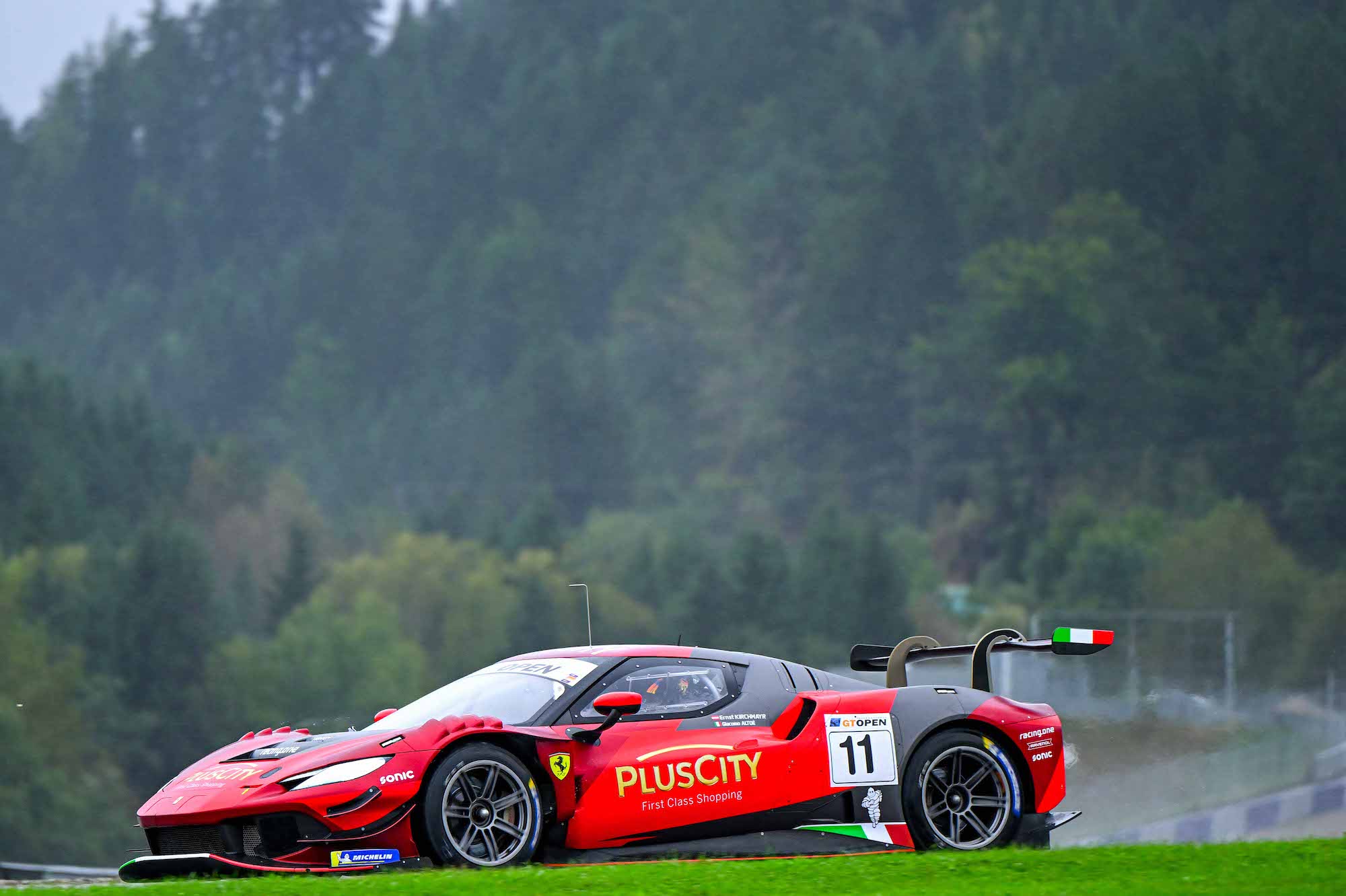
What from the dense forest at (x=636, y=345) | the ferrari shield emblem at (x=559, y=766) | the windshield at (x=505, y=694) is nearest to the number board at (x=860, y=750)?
the windshield at (x=505, y=694)

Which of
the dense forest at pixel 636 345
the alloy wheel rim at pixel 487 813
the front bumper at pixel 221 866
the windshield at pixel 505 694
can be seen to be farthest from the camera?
the dense forest at pixel 636 345

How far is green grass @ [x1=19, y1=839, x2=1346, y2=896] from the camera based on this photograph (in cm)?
943

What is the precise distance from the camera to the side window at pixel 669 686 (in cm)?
1127

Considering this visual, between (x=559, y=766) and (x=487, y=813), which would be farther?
(x=559, y=766)

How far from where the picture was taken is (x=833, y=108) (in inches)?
6206

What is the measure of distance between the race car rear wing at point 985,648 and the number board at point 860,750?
0.57 m

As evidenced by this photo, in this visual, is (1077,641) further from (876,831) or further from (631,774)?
(631,774)

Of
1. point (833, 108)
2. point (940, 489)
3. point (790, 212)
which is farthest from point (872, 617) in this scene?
point (833, 108)

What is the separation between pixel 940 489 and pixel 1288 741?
3627 inches

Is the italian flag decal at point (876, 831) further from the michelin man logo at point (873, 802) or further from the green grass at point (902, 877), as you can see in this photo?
the green grass at point (902, 877)

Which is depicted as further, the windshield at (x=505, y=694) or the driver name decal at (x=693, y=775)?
the windshield at (x=505, y=694)

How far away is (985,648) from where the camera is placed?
12.4 m

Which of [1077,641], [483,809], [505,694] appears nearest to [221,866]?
[483,809]

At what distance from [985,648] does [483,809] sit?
3.62 m
